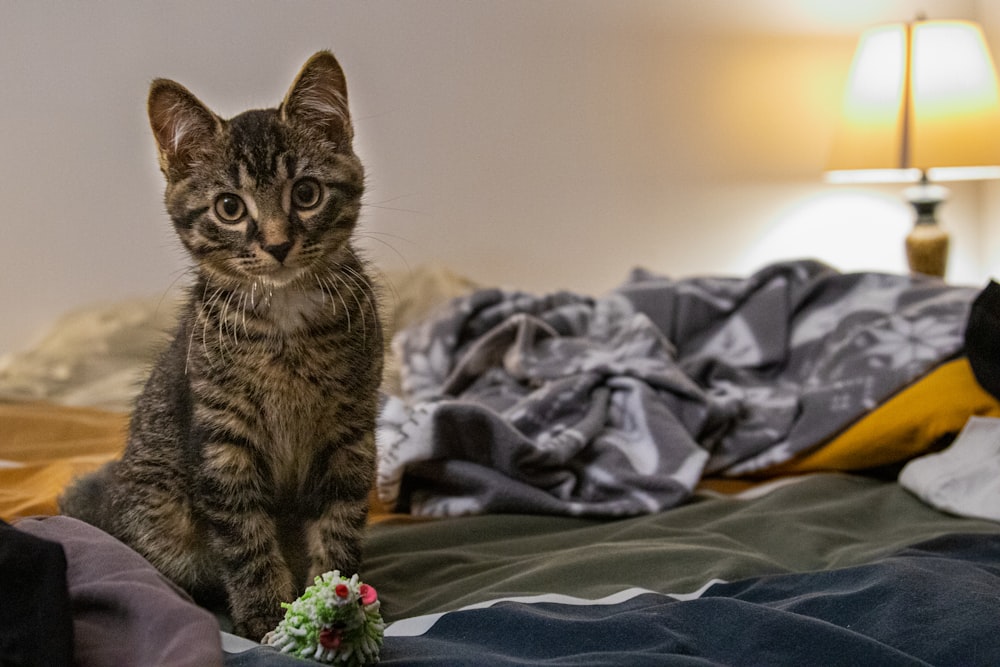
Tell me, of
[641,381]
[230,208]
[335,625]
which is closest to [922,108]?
[641,381]

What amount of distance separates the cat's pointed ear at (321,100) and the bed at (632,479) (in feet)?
1.69

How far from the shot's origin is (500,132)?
2.51m

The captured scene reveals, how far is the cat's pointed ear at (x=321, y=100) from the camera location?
1.14 meters

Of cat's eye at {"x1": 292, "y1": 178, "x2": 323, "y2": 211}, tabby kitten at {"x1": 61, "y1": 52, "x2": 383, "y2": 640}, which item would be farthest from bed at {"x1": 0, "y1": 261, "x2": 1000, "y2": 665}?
cat's eye at {"x1": 292, "y1": 178, "x2": 323, "y2": 211}

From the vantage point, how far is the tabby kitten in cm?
110

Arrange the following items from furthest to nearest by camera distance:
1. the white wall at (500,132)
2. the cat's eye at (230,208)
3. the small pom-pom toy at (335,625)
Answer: the white wall at (500,132) → the cat's eye at (230,208) → the small pom-pom toy at (335,625)

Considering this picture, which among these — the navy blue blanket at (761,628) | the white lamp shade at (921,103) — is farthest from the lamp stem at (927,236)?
the navy blue blanket at (761,628)

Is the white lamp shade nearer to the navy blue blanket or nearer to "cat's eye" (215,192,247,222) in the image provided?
the navy blue blanket

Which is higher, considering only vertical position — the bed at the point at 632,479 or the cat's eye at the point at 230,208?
the cat's eye at the point at 230,208

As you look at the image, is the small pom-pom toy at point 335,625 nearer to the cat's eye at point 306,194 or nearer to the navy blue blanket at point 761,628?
the navy blue blanket at point 761,628

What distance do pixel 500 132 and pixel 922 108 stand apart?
1.08 meters

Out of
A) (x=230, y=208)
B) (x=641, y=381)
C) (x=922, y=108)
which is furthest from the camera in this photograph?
(x=922, y=108)

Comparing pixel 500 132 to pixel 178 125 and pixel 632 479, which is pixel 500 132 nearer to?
pixel 632 479

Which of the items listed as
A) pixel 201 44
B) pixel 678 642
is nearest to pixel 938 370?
pixel 678 642
